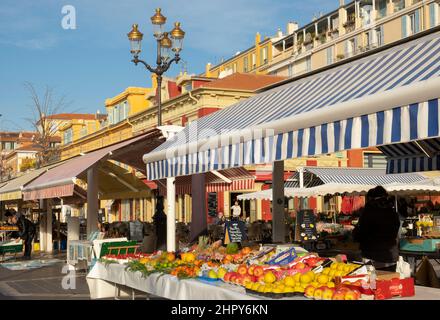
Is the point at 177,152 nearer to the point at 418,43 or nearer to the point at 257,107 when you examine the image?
the point at 257,107

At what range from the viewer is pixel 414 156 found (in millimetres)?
12625

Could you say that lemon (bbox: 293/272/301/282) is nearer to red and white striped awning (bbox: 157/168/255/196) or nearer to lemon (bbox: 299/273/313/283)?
lemon (bbox: 299/273/313/283)

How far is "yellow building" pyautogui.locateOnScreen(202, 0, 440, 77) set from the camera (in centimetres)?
5206

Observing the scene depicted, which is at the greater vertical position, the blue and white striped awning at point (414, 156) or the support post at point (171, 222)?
the blue and white striped awning at point (414, 156)

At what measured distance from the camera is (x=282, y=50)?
75.1 m

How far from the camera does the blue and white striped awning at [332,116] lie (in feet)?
17.5

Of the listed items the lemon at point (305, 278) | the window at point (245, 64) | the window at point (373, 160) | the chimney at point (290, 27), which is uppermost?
the chimney at point (290, 27)

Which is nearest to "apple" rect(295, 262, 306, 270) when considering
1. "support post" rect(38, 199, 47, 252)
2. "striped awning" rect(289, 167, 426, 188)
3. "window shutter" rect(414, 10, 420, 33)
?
"striped awning" rect(289, 167, 426, 188)

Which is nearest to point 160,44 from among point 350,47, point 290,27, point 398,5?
point 398,5

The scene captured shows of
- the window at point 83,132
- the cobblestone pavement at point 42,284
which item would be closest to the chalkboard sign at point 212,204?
the cobblestone pavement at point 42,284

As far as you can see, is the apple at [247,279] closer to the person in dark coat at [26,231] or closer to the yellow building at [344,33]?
the person in dark coat at [26,231]

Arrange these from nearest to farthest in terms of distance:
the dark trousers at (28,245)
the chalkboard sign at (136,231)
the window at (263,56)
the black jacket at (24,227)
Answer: the black jacket at (24,227) < the dark trousers at (28,245) < the chalkboard sign at (136,231) < the window at (263,56)

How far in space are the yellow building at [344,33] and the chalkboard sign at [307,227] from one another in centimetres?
3225

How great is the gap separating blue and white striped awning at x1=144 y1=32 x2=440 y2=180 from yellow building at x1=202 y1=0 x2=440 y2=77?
42.3 m
